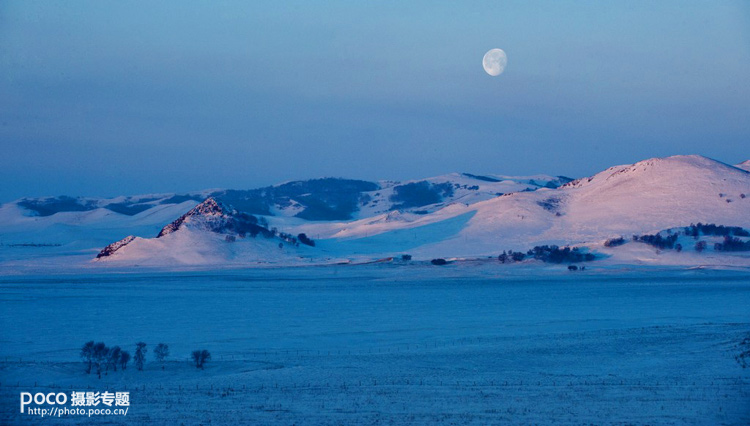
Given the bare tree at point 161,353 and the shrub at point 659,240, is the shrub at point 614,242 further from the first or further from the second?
the bare tree at point 161,353

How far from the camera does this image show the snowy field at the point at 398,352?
1619 centimetres

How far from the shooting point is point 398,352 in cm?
2262

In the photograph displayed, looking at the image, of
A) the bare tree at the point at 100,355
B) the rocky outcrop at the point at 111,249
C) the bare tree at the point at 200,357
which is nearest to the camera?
the bare tree at the point at 100,355

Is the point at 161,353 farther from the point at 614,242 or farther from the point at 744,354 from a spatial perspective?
the point at 614,242

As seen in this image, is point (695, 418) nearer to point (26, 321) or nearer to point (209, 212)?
point (26, 321)

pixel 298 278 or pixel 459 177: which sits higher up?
pixel 459 177

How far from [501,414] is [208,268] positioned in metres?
44.0

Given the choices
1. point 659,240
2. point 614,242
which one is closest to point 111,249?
point 614,242

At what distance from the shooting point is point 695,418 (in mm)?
15445

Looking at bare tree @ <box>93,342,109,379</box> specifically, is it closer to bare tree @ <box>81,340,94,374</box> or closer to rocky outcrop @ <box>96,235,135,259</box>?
bare tree @ <box>81,340,94,374</box>

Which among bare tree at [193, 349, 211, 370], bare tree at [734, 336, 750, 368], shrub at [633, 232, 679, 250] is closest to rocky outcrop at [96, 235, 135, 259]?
shrub at [633, 232, 679, 250]

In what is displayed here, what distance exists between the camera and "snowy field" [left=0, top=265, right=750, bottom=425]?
16.2 metres

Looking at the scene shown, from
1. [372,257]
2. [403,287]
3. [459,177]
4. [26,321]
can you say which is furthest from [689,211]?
[459,177]

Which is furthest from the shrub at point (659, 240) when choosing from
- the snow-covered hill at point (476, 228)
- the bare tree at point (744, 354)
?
the bare tree at point (744, 354)
